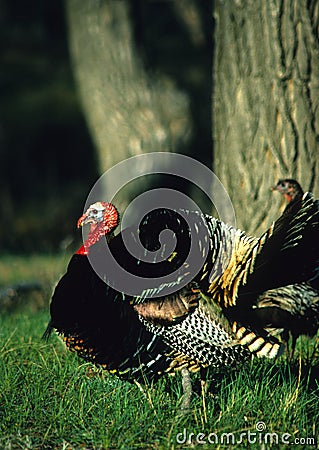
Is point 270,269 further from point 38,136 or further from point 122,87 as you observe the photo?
point 38,136

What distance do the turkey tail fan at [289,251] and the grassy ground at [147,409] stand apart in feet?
2.03

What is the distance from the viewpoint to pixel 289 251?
156 inches

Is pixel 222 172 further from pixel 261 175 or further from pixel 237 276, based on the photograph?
pixel 237 276

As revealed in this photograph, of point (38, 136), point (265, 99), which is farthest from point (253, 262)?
point (38, 136)

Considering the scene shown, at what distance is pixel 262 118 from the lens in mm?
5402

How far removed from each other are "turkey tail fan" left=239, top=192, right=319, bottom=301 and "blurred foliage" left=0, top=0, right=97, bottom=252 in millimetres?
8032

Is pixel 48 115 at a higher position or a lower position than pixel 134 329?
lower

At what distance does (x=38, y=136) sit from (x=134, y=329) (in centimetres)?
1252

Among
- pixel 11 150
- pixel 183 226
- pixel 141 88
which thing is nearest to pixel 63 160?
pixel 11 150

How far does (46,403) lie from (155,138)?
4747 mm

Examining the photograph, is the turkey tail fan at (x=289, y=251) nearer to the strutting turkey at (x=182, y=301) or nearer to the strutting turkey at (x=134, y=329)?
the strutting turkey at (x=182, y=301)

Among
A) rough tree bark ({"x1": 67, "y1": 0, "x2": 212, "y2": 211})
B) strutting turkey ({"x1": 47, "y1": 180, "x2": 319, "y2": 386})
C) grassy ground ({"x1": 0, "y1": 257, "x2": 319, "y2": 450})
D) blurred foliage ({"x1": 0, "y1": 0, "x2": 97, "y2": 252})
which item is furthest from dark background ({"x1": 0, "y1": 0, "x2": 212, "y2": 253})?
strutting turkey ({"x1": 47, "y1": 180, "x2": 319, "y2": 386})

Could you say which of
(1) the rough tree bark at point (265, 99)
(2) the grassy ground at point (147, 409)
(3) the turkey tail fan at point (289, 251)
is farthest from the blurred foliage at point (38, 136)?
(3) the turkey tail fan at point (289, 251)

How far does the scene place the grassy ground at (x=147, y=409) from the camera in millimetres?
3637
